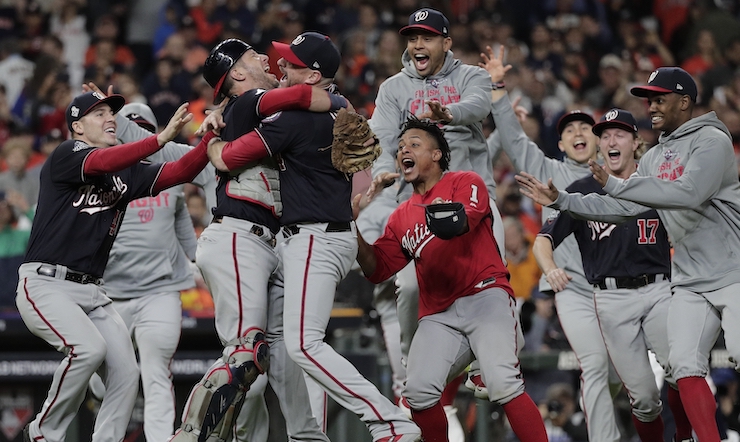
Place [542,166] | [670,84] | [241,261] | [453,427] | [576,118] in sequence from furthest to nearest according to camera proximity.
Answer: [576,118] < [542,166] < [453,427] < [670,84] < [241,261]

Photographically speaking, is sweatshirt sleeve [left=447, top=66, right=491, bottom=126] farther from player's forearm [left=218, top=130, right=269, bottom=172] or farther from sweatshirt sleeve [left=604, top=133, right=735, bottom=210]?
player's forearm [left=218, top=130, right=269, bottom=172]

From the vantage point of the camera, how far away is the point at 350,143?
5.77 meters

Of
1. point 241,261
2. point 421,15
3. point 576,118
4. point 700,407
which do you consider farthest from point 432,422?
point 576,118

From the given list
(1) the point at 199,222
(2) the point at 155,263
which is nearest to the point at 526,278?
(1) the point at 199,222

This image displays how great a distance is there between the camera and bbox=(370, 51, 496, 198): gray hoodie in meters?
6.98

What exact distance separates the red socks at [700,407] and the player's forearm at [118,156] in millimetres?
3330

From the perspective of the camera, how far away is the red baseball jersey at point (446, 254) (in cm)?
618

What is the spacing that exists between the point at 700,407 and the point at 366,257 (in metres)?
2.09

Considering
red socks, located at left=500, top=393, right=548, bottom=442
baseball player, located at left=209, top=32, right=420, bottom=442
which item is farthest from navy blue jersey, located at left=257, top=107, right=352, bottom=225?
red socks, located at left=500, top=393, right=548, bottom=442

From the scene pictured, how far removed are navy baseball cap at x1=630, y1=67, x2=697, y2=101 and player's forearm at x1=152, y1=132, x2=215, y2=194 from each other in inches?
103

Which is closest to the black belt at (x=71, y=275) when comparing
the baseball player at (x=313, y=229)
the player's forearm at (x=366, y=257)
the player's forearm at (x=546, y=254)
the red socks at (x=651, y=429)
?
the baseball player at (x=313, y=229)

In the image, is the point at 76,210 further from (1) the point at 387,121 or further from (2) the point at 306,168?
(1) the point at 387,121

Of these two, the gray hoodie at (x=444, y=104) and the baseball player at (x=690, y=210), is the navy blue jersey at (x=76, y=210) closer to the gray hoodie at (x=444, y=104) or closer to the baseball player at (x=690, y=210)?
the gray hoodie at (x=444, y=104)

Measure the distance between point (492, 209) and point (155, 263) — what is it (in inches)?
98.3
